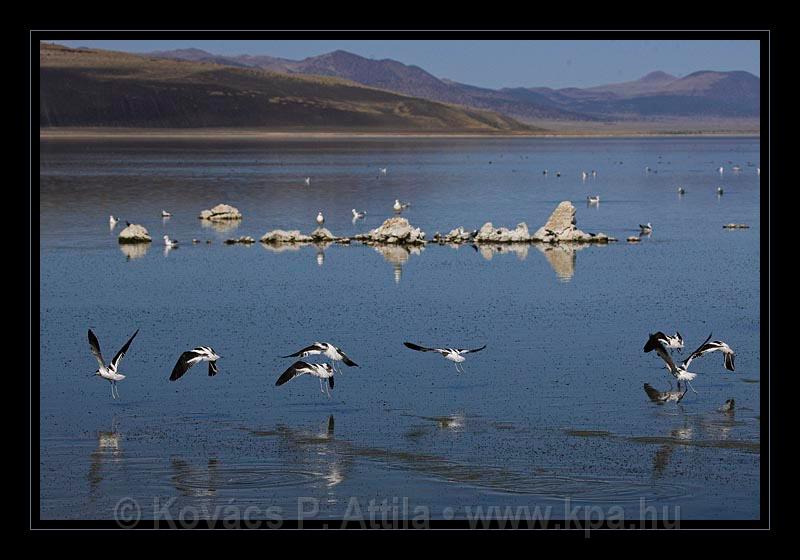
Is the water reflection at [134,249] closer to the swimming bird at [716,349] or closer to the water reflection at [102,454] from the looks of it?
the water reflection at [102,454]

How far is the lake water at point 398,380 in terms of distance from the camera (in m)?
15.4

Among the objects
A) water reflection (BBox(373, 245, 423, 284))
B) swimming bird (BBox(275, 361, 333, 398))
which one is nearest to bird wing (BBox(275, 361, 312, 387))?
swimming bird (BBox(275, 361, 333, 398))

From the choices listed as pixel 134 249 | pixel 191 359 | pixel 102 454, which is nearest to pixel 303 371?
pixel 191 359

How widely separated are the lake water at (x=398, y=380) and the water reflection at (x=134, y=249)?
4.8 inches

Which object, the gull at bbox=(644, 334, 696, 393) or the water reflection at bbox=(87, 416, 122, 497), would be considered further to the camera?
the gull at bbox=(644, 334, 696, 393)

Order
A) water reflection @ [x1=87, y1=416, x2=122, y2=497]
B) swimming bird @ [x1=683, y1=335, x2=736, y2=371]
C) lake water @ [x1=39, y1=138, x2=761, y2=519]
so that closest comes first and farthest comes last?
lake water @ [x1=39, y1=138, x2=761, y2=519]
water reflection @ [x1=87, y1=416, x2=122, y2=497]
swimming bird @ [x1=683, y1=335, x2=736, y2=371]

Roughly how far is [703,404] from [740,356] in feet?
12.1

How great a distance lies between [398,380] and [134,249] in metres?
20.0

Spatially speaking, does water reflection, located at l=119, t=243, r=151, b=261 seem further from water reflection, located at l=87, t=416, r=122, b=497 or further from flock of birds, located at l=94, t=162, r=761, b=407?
water reflection, located at l=87, t=416, r=122, b=497

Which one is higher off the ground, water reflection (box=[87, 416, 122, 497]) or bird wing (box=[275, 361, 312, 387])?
bird wing (box=[275, 361, 312, 387])

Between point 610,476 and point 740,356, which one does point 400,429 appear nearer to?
point 610,476

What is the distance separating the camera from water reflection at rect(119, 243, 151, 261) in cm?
3750

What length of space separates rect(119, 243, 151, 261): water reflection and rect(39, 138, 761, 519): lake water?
0.40 ft

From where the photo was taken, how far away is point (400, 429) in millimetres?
17766
